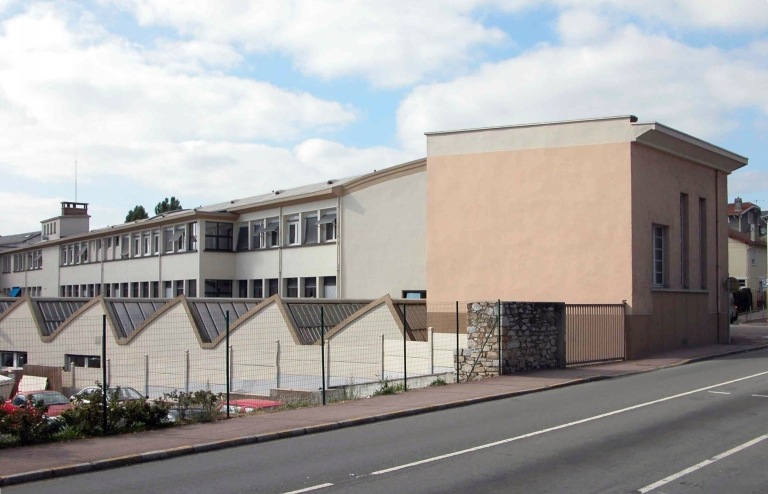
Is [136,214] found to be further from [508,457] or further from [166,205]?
[508,457]

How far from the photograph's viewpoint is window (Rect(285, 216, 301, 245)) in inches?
1715

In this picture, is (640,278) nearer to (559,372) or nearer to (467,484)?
(559,372)

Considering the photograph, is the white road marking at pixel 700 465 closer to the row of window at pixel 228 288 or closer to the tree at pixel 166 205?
the row of window at pixel 228 288

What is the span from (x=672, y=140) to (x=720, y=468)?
20464 millimetres

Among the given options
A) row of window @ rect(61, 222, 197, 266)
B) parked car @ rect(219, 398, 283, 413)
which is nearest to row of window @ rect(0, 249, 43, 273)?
row of window @ rect(61, 222, 197, 266)

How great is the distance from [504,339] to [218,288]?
30.7 meters

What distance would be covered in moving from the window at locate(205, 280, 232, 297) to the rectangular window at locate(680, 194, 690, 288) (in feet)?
90.4

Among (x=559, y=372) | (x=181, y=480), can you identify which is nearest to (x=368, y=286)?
(x=559, y=372)

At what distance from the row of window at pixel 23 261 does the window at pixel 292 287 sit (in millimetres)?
33374

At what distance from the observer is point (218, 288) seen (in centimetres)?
4819

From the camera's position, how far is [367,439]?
12102 mm

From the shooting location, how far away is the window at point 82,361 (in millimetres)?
38469

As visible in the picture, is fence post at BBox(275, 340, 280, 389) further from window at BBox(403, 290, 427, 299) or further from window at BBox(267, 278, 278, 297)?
window at BBox(267, 278, 278, 297)

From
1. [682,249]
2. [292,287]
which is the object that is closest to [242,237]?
[292,287]
